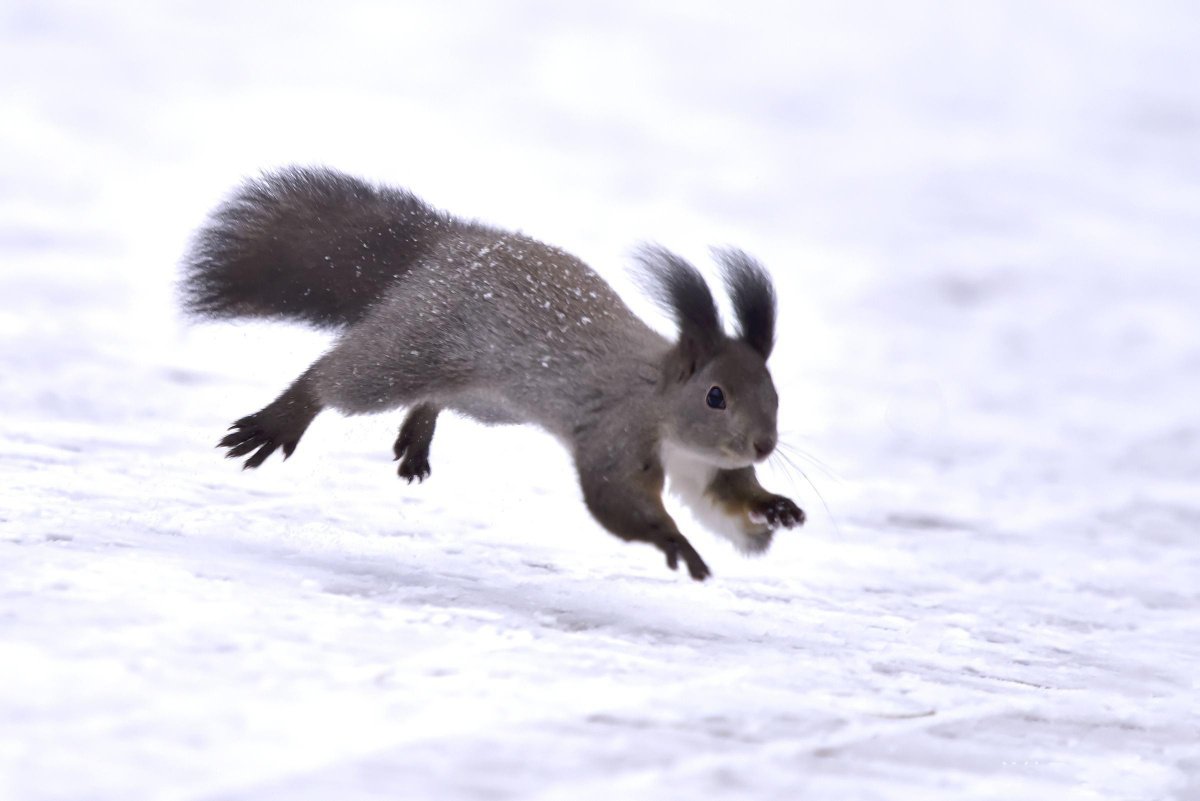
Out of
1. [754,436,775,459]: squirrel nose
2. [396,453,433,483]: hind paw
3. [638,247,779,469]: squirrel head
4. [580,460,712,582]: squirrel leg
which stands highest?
[638,247,779,469]: squirrel head

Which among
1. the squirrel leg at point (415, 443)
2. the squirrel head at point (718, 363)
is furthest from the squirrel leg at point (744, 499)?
the squirrel leg at point (415, 443)

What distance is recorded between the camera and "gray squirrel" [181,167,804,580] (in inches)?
122

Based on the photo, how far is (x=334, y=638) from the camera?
250cm

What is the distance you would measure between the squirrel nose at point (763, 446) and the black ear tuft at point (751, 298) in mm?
237

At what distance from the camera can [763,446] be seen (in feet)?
9.81

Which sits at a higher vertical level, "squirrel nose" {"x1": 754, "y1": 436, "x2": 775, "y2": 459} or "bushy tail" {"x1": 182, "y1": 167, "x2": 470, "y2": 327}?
"bushy tail" {"x1": 182, "y1": 167, "x2": 470, "y2": 327}

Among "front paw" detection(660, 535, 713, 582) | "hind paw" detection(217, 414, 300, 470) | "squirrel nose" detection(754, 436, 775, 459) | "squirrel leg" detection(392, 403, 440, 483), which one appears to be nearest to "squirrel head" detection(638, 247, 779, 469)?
"squirrel nose" detection(754, 436, 775, 459)

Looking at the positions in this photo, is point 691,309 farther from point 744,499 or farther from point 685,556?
point 685,556

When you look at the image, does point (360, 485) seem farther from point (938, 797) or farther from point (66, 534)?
point (938, 797)

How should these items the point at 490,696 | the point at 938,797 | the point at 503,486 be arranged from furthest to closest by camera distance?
the point at 503,486, the point at 490,696, the point at 938,797

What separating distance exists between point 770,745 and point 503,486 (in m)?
1.86

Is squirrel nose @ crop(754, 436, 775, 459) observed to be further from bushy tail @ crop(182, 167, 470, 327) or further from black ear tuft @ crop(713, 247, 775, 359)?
bushy tail @ crop(182, 167, 470, 327)

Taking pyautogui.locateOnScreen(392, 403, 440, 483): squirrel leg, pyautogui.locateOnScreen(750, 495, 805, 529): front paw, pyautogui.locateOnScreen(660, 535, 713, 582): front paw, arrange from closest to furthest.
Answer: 1. pyautogui.locateOnScreen(660, 535, 713, 582): front paw
2. pyautogui.locateOnScreen(750, 495, 805, 529): front paw
3. pyautogui.locateOnScreen(392, 403, 440, 483): squirrel leg

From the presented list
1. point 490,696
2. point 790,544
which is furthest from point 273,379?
point 490,696
